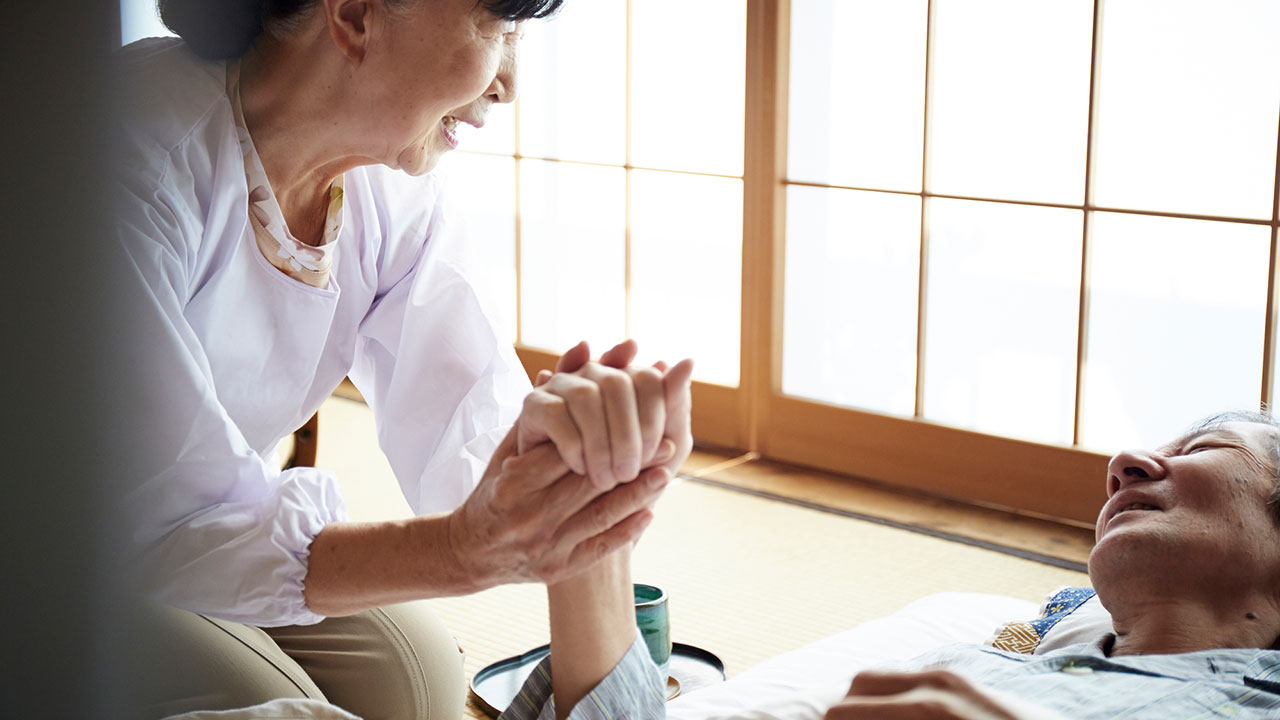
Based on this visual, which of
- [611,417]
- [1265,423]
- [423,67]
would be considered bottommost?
[1265,423]

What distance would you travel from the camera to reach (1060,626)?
5.78ft

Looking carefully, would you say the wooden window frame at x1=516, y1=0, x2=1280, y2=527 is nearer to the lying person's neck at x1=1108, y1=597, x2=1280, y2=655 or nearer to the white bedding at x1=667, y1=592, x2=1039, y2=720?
the white bedding at x1=667, y1=592, x2=1039, y2=720

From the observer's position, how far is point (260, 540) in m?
1.25

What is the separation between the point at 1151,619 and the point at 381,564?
89 cm

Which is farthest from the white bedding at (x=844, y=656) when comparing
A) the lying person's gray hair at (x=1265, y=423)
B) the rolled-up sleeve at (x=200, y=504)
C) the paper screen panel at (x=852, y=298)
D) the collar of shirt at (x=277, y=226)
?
the paper screen panel at (x=852, y=298)

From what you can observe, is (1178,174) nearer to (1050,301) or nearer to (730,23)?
(1050,301)

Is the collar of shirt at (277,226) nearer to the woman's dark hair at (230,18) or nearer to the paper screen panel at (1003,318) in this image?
the woman's dark hair at (230,18)

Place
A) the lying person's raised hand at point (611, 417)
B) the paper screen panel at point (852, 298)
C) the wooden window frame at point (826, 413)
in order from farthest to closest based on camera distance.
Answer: the paper screen panel at point (852, 298) → the wooden window frame at point (826, 413) → the lying person's raised hand at point (611, 417)

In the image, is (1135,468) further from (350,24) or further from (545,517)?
(350,24)

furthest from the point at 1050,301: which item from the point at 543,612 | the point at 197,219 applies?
the point at 197,219

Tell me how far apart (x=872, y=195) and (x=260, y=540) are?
2624 mm

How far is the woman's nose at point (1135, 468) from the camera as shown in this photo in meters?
1.57

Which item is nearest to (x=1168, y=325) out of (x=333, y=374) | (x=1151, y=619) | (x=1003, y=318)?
(x=1003, y=318)

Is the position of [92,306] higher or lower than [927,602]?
higher
